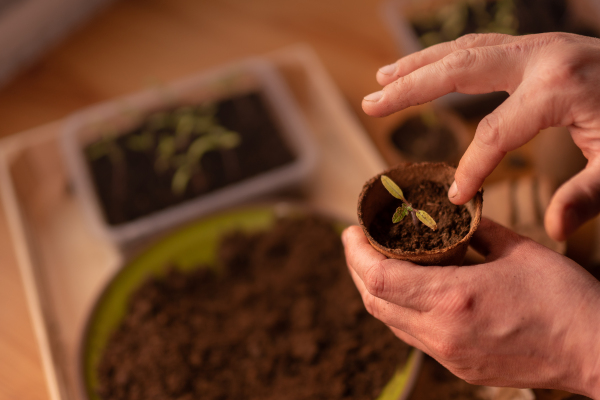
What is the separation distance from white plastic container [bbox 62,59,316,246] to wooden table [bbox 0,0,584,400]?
7.0 inches

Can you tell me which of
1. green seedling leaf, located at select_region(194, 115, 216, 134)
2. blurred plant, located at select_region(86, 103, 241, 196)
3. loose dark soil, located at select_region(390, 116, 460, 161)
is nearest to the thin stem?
loose dark soil, located at select_region(390, 116, 460, 161)

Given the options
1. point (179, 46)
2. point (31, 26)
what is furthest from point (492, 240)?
point (31, 26)

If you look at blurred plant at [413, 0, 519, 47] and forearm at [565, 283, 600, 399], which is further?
blurred plant at [413, 0, 519, 47]

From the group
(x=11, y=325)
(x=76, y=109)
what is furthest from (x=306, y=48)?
(x=11, y=325)

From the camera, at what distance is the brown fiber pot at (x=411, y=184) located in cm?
55

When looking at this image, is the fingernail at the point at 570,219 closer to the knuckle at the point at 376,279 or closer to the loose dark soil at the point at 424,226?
the loose dark soil at the point at 424,226

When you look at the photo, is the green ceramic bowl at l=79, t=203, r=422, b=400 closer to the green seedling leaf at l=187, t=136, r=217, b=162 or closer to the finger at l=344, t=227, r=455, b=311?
the green seedling leaf at l=187, t=136, r=217, b=162

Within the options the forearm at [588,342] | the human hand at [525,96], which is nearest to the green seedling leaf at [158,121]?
the human hand at [525,96]

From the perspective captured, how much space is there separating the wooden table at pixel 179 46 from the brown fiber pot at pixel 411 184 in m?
0.77

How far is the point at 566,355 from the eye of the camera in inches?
20.3

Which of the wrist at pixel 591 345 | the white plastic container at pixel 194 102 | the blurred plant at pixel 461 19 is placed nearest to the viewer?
the wrist at pixel 591 345

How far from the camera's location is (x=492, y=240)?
23.8 inches

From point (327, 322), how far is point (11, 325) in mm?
772

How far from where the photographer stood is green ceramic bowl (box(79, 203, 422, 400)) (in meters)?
0.91
